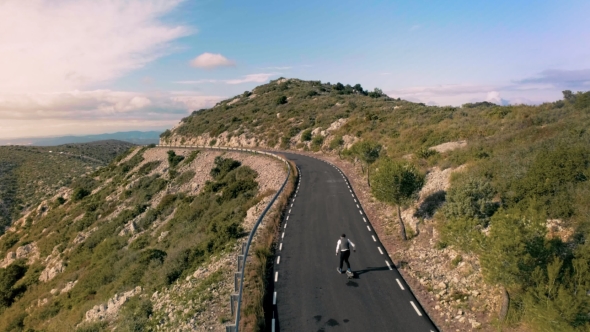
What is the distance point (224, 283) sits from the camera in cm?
1389

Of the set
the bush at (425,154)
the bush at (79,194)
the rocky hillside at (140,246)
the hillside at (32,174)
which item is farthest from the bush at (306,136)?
the hillside at (32,174)

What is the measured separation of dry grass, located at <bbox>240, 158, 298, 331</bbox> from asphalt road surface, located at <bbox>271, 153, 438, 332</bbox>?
51 centimetres

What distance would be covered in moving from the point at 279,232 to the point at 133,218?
85.1 ft

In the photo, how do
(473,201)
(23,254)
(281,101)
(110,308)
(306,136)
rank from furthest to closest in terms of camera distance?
(281,101) → (306,136) → (23,254) → (110,308) → (473,201)

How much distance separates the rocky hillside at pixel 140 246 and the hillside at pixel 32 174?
1629 cm

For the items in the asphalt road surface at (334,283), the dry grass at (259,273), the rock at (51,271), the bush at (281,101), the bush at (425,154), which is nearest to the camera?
the dry grass at (259,273)

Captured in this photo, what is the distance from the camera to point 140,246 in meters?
30.7

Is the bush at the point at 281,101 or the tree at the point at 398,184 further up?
the bush at the point at 281,101

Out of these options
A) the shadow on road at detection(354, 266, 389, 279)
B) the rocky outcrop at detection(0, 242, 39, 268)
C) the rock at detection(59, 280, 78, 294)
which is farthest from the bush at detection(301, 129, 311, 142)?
the shadow on road at detection(354, 266, 389, 279)

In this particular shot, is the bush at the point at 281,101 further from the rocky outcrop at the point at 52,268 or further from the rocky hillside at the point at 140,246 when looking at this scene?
the rocky outcrop at the point at 52,268

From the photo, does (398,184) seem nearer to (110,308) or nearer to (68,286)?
(110,308)

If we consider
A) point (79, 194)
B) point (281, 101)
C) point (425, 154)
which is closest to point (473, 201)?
point (425, 154)

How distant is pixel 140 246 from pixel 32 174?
74198mm

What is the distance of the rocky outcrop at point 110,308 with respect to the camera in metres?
17.6
